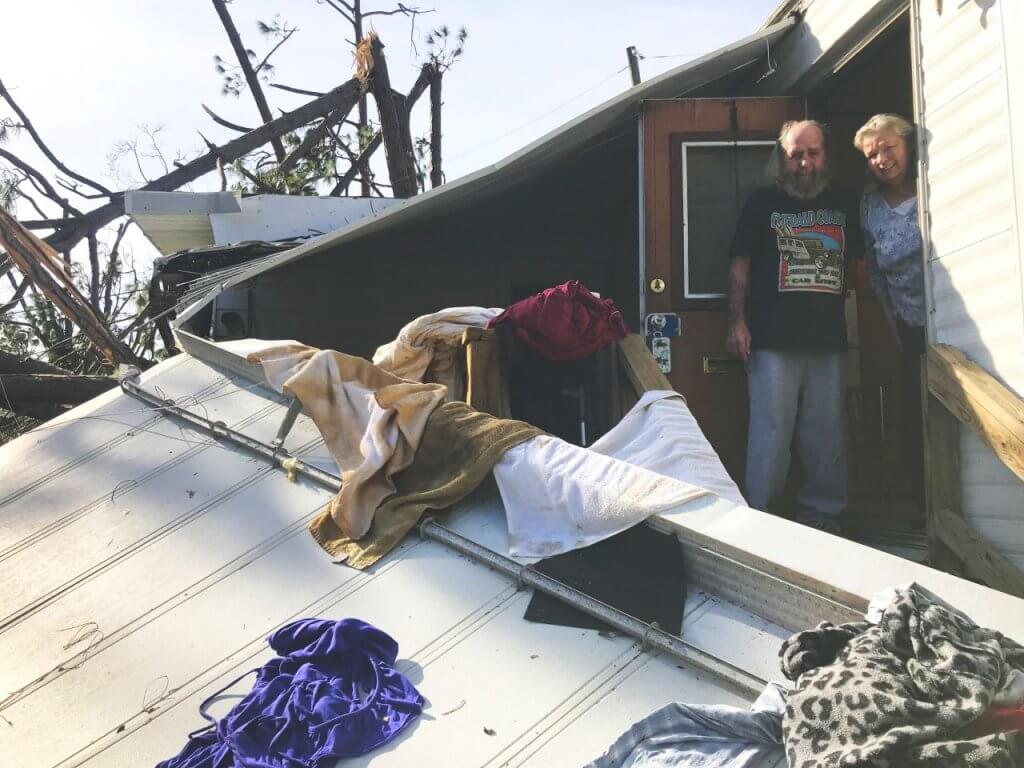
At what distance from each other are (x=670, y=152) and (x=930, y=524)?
7.48 ft

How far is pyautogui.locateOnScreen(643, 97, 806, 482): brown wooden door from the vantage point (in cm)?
412

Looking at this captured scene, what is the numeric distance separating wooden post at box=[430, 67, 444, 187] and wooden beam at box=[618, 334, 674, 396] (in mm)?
8277

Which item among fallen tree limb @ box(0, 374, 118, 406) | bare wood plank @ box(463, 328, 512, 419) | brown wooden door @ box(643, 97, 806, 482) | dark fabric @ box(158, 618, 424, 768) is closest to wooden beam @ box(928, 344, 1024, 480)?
brown wooden door @ box(643, 97, 806, 482)

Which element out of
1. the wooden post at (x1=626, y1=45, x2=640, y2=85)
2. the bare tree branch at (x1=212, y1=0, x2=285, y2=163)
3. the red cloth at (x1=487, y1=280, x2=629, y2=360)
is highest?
the bare tree branch at (x1=212, y1=0, x2=285, y2=163)

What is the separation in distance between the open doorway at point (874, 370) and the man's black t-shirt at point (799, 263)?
0.58m

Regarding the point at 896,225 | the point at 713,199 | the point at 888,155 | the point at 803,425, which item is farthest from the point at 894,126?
the point at 803,425

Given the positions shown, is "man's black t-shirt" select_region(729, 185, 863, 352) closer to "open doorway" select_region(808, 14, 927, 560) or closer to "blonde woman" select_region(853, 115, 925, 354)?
"blonde woman" select_region(853, 115, 925, 354)

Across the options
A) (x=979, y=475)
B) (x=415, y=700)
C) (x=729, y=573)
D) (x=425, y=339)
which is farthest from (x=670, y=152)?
(x=415, y=700)

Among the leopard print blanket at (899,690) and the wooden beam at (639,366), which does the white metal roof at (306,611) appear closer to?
Answer: the leopard print blanket at (899,690)

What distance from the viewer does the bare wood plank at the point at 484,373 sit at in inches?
142

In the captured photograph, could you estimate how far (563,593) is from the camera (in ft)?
7.25

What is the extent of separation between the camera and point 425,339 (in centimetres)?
374

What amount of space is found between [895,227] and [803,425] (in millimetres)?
945

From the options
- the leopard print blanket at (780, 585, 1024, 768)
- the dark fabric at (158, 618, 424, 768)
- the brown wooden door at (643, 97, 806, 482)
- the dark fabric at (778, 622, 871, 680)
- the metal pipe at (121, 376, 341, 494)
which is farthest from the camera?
the brown wooden door at (643, 97, 806, 482)
